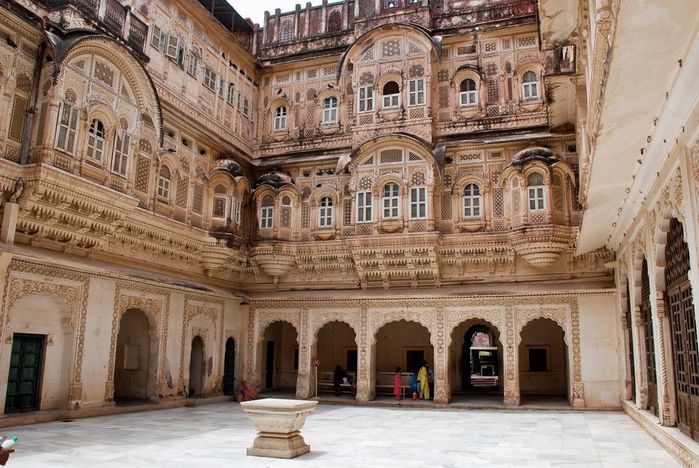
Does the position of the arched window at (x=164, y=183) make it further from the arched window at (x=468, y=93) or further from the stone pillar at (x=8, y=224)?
the arched window at (x=468, y=93)

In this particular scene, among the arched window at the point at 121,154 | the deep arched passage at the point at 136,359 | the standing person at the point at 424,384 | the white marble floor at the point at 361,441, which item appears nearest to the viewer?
the white marble floor at the point at 361,441

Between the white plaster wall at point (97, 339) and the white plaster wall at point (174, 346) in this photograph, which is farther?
the white plaster wall at point (174, 346)

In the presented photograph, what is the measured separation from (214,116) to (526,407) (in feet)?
35.0

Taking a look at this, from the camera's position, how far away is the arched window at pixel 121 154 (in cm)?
1179

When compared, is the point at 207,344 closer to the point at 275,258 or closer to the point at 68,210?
the point at 275,258

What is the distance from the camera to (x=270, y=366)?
739 inches

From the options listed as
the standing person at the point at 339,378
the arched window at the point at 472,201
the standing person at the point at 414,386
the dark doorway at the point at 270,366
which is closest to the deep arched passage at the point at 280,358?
the dark doorway at the point at 270,366

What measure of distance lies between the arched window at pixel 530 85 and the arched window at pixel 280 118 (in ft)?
22.5

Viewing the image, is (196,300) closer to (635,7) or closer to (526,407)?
(526,407)

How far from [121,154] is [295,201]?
555 cm

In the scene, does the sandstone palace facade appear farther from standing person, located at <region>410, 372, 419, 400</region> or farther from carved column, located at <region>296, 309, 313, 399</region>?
standing person, located at <region>410, 372, 419, 400</region>

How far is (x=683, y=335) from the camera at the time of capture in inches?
309

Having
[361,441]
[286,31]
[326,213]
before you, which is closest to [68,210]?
[361,441]

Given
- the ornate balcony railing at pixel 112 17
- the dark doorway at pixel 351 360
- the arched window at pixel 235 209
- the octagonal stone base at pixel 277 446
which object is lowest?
the octagonal stone base at pixel 277 446
